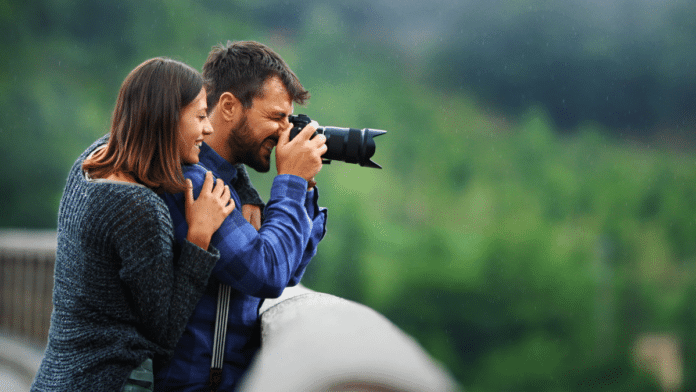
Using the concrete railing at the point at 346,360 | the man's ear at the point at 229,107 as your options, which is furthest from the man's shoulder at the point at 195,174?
the concrete railing at the point at 346,360

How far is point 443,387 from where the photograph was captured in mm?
687

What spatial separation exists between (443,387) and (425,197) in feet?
74.2

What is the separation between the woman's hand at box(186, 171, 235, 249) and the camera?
99 cm

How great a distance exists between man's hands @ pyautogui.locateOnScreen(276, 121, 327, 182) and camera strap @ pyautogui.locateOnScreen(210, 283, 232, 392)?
9.4 inches

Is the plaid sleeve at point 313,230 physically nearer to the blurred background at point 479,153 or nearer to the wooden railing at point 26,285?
the wooden railing at point 26,285

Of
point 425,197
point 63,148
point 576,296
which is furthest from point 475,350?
point 63,148

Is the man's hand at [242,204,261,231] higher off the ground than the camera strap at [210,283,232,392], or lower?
higher

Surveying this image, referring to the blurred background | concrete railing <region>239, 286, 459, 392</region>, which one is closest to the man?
concrete railing <region>239, 286, 459, 392</region>

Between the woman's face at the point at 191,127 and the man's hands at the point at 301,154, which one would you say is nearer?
the woman's face at the point at 191,127

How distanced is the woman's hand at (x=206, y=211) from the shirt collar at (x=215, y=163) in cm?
18

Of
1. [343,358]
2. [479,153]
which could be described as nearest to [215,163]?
[343,358]

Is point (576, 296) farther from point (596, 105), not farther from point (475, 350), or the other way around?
point (596, 105)

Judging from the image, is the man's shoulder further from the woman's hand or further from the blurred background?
the blurred background

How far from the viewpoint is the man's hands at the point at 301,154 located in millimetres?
1182
